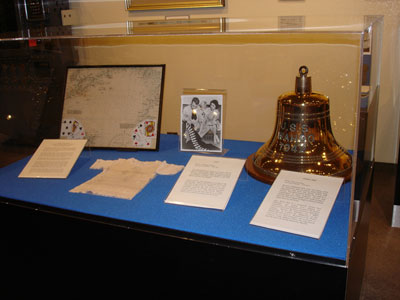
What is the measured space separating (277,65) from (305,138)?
2.73 ft

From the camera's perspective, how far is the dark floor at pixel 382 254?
164 centimetres

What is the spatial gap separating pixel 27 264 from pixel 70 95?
2.34 feet

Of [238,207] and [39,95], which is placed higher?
[39,95]

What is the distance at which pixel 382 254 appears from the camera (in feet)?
6.23

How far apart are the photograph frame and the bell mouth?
1.73m

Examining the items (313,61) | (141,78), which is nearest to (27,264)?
(141,78)

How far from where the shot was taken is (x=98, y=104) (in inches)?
62.2

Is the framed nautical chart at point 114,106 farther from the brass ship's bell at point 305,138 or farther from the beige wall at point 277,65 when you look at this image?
the brass ship's bell at point 305,138

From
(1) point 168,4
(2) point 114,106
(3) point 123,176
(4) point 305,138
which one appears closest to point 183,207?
(3) point 123,176

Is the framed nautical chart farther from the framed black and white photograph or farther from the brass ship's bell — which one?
the brass ship's bell

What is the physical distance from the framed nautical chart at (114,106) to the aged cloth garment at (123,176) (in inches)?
5.7

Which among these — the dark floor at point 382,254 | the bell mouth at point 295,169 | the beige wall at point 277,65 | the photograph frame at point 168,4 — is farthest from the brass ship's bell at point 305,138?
the photograph frame at point 168,4

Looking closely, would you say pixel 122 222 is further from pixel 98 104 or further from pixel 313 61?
pixel 313 61

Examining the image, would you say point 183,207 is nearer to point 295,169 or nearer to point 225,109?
point 295,169
